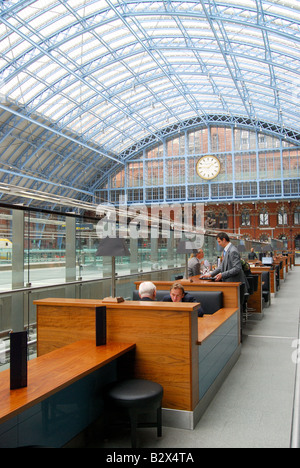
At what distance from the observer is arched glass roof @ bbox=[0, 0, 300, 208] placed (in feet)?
72.1

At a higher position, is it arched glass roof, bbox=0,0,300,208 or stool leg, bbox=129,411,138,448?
arched glass roof, bbox=0,0,300,208

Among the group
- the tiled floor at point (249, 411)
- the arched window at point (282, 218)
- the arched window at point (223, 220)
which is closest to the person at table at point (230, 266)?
the tiled floor at point (249, 411)

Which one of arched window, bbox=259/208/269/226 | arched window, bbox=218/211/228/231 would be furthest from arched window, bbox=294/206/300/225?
arched window, bbox=218/211/228/231

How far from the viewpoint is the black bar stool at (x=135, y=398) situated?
9.59 ft

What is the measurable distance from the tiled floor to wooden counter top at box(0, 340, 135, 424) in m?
0.69

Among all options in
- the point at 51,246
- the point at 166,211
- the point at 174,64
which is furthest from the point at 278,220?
the point at 51,246

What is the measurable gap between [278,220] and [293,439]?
44404 millimetres

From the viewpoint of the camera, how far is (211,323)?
4.74 metres

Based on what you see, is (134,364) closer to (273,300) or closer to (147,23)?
(273,300)

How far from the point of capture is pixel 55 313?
3.94 metres

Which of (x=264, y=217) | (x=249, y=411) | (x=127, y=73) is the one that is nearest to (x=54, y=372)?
(x=249, y=411)

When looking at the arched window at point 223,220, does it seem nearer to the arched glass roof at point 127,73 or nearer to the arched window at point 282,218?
the arched window at point 282,218

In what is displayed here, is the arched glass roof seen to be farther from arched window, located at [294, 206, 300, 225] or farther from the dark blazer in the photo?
the dark blazer

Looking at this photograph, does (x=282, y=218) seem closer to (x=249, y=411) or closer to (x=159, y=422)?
(x=249, y=411)
